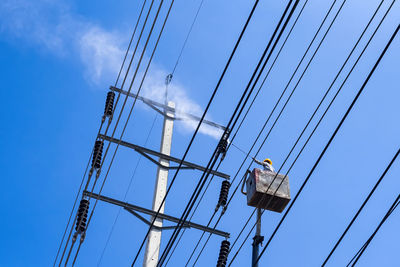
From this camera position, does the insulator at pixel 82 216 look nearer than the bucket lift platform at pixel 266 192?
No

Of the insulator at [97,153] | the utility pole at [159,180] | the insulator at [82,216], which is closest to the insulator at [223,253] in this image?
the utility pole at [159,180]

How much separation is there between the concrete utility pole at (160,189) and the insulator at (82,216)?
1414mm

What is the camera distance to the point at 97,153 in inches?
484

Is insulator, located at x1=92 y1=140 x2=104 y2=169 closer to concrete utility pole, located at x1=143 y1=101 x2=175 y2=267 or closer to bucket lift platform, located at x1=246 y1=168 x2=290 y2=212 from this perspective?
concrete utility pole, located at x1=143 y1=101 x2=175 y2=267

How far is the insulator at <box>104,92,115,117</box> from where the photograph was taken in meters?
13.2

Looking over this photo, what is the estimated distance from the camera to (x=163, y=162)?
13477 millimetres

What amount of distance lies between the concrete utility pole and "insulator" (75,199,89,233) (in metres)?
1.41

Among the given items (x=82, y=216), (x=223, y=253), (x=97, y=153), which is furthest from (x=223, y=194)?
(x=82, y=216)

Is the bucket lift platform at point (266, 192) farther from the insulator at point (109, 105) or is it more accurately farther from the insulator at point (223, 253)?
the insulator at point (109, 105)

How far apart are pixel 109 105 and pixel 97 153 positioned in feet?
4.96

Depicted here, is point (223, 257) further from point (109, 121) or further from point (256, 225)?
point (109, 121)

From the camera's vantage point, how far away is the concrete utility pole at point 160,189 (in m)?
11.5

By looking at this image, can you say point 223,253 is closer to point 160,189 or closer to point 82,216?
point 160,189

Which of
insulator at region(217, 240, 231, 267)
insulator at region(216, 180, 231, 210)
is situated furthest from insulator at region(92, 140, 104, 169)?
insulator at region(217, 240, 231, 267)
